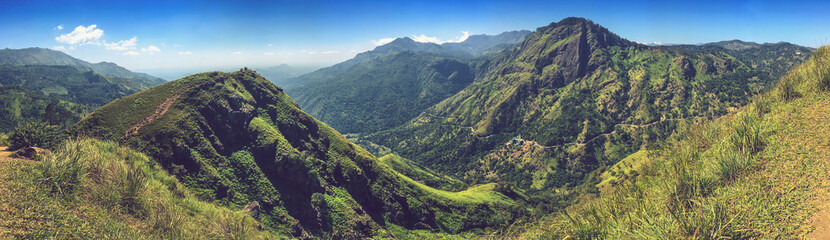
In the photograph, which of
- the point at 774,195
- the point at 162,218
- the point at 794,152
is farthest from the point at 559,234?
the point at 162,218

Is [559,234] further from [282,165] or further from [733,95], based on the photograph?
[733,95]

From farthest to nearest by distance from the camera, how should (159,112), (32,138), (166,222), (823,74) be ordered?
(159,112) < (32,138) < (823,74) < (166,222)

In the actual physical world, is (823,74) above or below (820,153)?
above

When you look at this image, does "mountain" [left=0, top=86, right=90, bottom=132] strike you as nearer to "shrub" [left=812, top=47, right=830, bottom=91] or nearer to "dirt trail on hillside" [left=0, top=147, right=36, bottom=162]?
"dirt trail on hillside" [left=0, top=147, right=36, bottom=162]

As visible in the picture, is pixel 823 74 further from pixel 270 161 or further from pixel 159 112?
pixel 159 112

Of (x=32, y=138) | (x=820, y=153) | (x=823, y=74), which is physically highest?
(x=823, y=74)

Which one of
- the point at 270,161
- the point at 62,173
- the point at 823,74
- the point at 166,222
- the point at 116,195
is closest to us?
the point at 166,222

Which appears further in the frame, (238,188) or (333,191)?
(333,191)

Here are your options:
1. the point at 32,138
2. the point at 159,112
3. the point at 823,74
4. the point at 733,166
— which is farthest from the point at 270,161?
the point at 823,74
